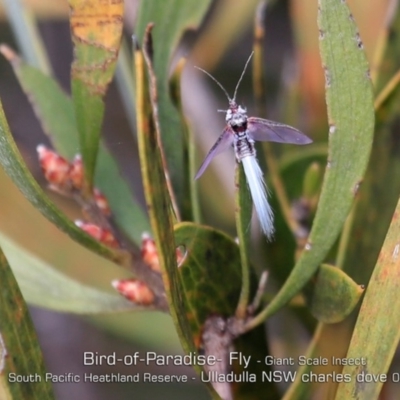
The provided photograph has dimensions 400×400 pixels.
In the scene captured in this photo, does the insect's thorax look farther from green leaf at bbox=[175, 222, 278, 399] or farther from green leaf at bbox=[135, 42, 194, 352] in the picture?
green leaf at bbox=[135, 42, 194, 352]

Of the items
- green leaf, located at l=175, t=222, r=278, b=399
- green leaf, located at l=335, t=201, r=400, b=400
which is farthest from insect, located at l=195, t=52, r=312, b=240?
green leaf, located at l=335, t=201, r=400, b=400

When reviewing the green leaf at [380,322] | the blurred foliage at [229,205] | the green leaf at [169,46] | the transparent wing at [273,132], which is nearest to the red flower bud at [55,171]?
the blurred foliage at [229,205]

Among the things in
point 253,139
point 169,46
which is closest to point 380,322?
point 253,139

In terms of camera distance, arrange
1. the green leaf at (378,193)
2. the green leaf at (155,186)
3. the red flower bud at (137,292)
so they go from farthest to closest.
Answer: the green leaf at (378,193)
the red flower bud at (137,292)
the green leaf at (155,186)

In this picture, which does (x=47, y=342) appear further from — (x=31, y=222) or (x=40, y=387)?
(x=40, y=387)

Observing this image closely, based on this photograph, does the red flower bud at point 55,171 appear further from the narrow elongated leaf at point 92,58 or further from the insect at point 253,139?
Result: the insect at point 253,139

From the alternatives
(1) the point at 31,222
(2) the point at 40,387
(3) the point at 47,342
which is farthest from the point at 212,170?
(3) the point at 47,342
